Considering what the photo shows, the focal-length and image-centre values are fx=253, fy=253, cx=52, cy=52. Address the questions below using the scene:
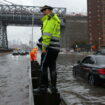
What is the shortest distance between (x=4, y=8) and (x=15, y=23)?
1104 centimetres

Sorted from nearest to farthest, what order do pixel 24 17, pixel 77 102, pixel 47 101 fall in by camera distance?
1. pixel 47 101
2. pixel 77 102
3. pixel 24 17

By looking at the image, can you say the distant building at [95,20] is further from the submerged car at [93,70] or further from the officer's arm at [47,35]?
the officer's arm at [47,35]

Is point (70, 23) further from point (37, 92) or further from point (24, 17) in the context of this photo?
point (37, 92)

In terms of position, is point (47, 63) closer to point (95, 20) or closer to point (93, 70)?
point (93, 70)

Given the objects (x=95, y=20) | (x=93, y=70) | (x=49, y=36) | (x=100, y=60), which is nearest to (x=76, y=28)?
(x=95, y=20)

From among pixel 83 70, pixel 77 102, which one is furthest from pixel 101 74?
pixel 77 102

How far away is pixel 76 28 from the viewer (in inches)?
5812

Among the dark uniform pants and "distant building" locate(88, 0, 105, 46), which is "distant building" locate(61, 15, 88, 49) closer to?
"distant building" locate(88, 0, 105, 46)

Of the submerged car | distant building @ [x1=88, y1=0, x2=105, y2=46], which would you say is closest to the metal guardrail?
distant building @ [x1=88, y1=0, x2=105, y2=46]

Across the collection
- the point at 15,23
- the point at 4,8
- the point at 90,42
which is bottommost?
the point at 90,42

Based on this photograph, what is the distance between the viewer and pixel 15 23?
360ft

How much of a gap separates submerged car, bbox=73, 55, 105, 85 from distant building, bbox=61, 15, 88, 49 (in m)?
130

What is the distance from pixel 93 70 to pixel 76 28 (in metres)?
139

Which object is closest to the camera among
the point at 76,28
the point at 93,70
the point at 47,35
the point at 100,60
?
the point at 47,35
